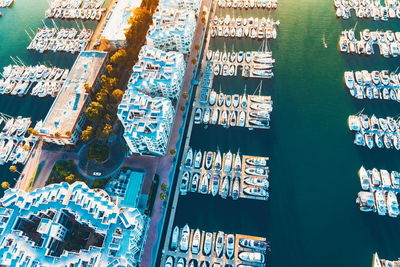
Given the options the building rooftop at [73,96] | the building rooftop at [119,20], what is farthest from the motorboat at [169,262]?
the building rooftop at [119,20]

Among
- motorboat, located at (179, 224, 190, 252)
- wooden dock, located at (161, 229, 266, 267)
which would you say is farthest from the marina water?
wooden dock, located at (161, 229, 266, 267)

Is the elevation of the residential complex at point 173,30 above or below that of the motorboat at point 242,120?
above

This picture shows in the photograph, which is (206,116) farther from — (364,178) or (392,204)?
(392,204)

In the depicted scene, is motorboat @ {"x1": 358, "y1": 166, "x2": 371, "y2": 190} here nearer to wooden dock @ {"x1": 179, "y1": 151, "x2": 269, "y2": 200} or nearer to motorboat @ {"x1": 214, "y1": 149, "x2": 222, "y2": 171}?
wooden dock @ {"x1": 179, "y1": 151, "x2": 269, "y2": 200}

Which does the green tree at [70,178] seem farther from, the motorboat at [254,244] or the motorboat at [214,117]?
the motorboat at [254,244]

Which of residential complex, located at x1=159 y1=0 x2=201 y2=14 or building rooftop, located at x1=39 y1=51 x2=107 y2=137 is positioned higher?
residential complex, located at x1=159 y1=0 x2=201 y2=14
